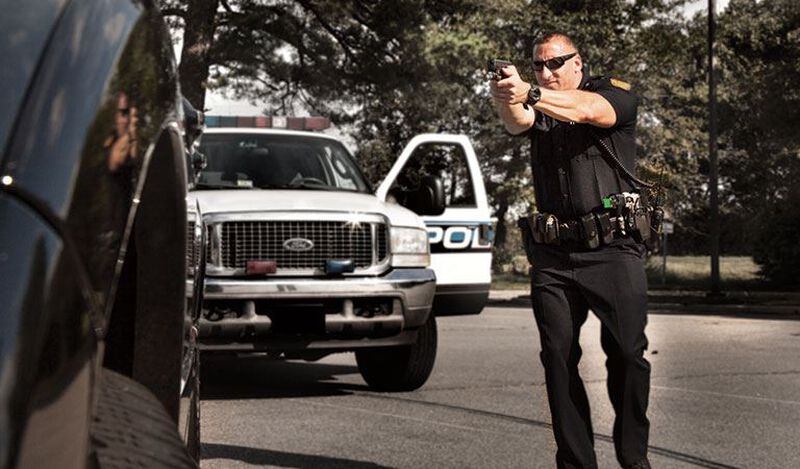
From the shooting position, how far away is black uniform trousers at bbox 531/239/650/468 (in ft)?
16.4

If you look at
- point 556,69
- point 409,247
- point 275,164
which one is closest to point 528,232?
point 556,69

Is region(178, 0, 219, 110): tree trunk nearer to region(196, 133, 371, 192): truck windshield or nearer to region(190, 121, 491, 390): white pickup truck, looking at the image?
region(196, 133, 371, 192): truck windshield

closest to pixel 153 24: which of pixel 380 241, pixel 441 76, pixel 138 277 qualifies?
pixel 138 277

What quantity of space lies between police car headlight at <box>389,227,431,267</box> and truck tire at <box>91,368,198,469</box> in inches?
283

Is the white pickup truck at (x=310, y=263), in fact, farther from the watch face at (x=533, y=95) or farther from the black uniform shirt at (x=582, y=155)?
the watch face at (x=533, y=95)

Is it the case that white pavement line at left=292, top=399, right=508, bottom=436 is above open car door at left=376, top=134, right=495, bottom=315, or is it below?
below

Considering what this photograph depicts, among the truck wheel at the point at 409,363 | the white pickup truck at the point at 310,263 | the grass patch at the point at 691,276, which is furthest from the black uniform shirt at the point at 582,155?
the grass patch at the point at 691,276

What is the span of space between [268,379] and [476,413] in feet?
8.81

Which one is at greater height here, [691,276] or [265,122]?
[265,122]

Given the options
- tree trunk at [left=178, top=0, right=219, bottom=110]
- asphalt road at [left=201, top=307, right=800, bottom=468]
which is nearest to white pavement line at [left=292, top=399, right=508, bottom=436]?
asphalt road at [left=201, top=307, right=800, bottom=468]

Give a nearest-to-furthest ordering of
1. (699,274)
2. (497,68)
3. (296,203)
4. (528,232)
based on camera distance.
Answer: (497,68) → (528,232) → (296,203) → (699,274)

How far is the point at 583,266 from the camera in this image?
16.6 ft

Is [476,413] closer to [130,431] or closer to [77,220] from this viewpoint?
[130,431]

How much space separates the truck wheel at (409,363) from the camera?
9.19 m
